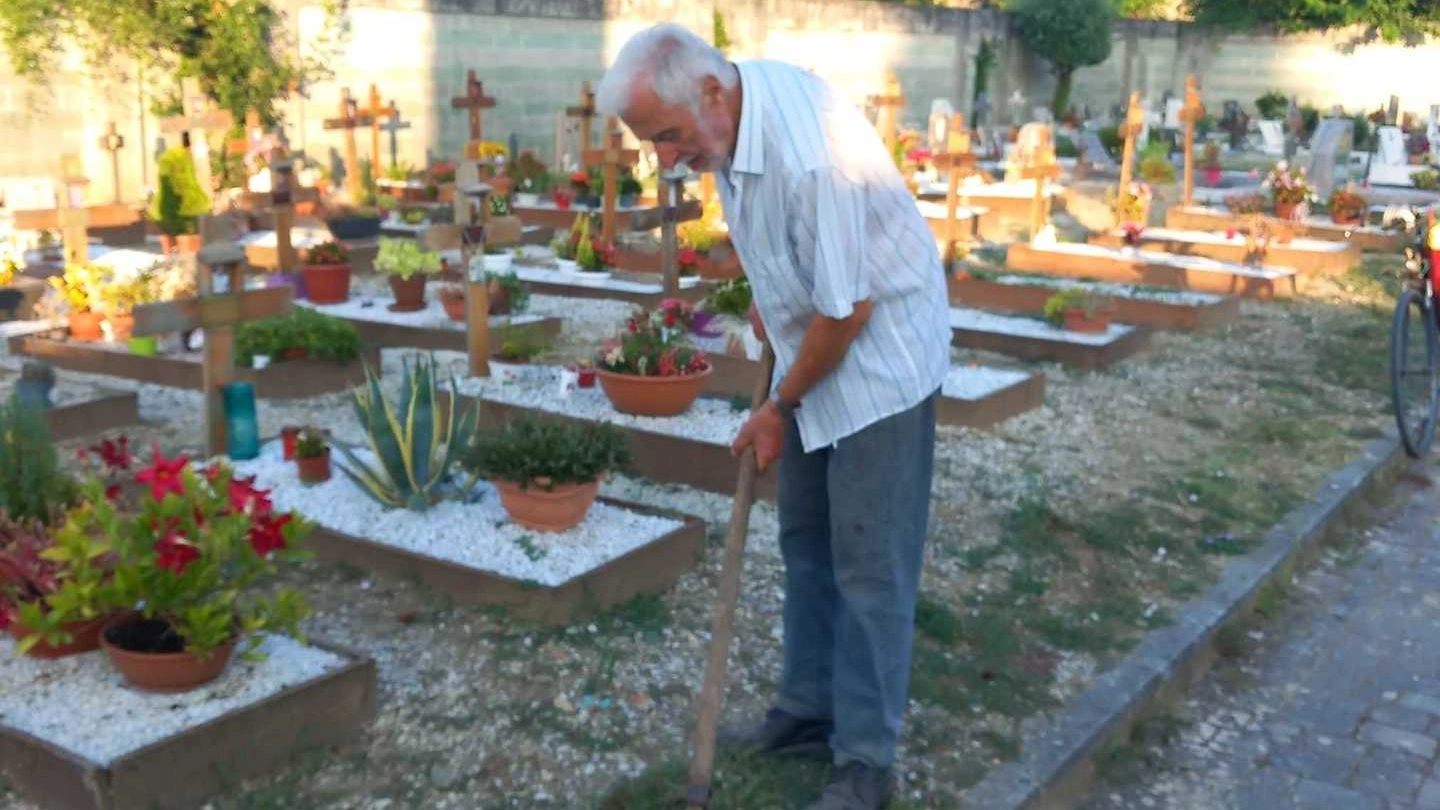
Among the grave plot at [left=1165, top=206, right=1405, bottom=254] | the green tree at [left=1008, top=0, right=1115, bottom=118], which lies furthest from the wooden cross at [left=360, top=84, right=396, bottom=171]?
the green tree at [left=1008, top=0, right=1115, bottom=118]

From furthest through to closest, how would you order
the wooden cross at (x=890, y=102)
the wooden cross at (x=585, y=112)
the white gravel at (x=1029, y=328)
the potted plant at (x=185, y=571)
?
the wooden cross at (x=890, y=102)
the wooden cross at (x=585, y=112)
the white gravel at (x=1029, y=328)
the potted plant at (x=185, y=571)

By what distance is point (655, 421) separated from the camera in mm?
6457

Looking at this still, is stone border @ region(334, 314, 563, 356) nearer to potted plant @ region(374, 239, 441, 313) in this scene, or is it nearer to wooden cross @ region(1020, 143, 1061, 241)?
potted plant @ region(374, 239, 441, 313)

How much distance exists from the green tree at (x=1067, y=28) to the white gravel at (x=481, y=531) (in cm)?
2726

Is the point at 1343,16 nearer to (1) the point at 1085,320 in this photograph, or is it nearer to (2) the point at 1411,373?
(1) the point at 1085,320

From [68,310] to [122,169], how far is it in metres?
7.00

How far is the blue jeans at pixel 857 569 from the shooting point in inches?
122

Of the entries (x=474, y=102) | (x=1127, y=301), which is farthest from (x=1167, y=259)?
(x=474, y=102)

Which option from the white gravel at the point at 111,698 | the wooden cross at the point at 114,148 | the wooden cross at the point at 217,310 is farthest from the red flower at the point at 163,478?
the wooden cross at the point at 114,148

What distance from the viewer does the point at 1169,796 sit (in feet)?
12.6

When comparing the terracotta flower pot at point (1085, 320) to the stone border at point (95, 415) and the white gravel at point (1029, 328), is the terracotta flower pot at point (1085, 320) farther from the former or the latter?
the stone border at point (95, 415)

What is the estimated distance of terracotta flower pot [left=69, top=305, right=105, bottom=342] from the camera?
8047 millimetres

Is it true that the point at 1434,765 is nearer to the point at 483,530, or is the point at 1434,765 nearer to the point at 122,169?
the point at 483,530

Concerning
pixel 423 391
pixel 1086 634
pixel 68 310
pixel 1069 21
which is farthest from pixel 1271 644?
pixel 1069 21
